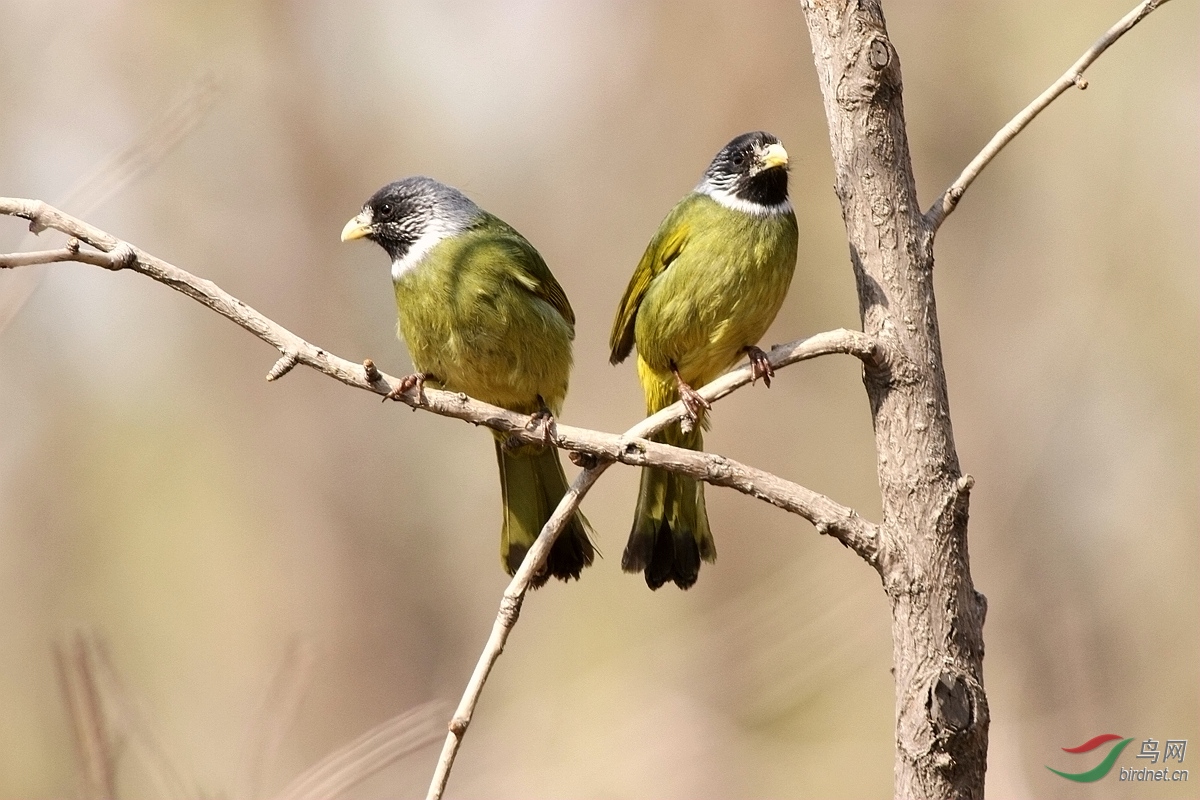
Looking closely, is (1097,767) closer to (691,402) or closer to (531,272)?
(691,402)

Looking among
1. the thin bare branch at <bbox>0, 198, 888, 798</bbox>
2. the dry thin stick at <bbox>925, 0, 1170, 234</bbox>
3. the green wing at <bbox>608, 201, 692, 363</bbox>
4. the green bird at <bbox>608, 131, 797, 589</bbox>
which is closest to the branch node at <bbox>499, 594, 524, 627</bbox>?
the thin bare branch at <bbox>0, 198, 888, 798</bbox>

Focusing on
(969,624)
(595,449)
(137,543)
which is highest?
(137,543)

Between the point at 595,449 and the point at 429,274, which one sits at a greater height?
the point at 429,274

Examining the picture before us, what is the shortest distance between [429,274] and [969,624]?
8.03 ft

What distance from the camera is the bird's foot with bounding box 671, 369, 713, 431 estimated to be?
10.3 ft

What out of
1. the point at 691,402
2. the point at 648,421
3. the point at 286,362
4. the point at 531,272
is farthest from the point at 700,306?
the point at 286,362

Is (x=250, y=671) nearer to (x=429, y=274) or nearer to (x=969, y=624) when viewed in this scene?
(x=429, y=274)

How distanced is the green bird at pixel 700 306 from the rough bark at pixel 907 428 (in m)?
1.07

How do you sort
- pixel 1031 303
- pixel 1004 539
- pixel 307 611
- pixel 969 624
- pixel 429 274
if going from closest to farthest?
pixel 969 624 < pixel 429 274 < pixel 1004 539 < pixel 1031 303 < pixel 307 611

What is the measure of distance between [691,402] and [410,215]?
1731mm

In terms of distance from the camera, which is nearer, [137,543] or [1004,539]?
[1004,539]

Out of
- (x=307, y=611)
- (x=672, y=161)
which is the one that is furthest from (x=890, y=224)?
(x=307, y=611)

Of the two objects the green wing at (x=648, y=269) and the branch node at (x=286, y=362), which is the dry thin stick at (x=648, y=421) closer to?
the branch node at (x=286, y=362)

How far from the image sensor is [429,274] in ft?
13.8
